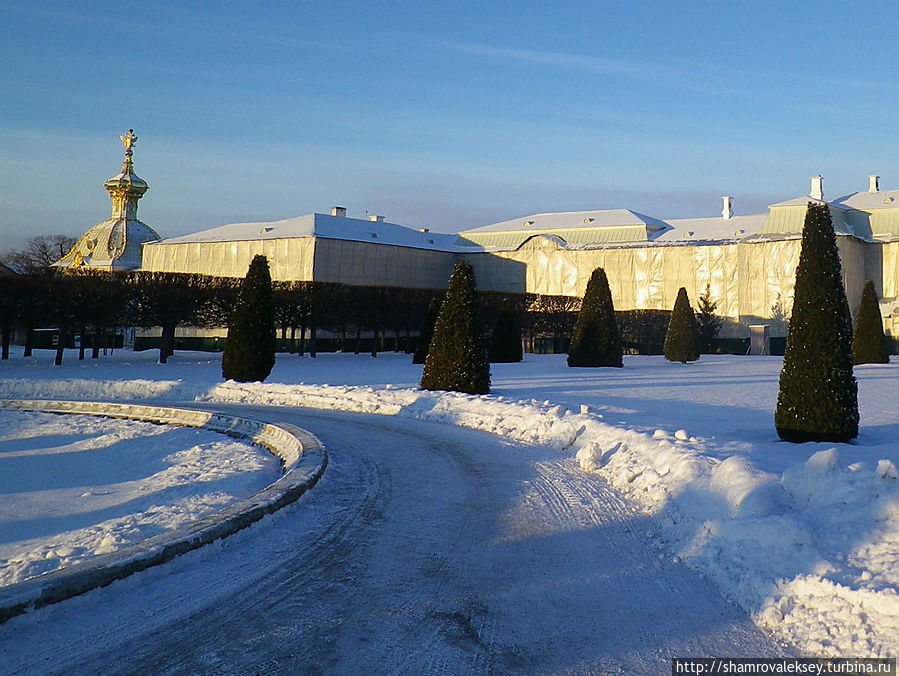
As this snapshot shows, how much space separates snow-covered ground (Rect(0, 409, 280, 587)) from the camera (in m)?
6.28

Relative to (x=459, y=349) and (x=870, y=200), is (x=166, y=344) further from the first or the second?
(x=870, y=200)

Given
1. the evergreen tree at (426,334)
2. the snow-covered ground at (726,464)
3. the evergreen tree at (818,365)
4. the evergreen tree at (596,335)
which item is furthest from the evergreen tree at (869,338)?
the evergreen tree at (818,365)

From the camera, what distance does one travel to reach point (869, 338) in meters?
33.2

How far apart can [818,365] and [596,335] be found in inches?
755

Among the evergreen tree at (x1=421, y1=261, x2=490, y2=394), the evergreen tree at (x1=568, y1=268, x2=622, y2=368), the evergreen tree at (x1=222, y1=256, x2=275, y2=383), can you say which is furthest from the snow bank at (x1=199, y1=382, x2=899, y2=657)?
the evergreen tree at (x1=568, y1=268, x2=622, y2=368)

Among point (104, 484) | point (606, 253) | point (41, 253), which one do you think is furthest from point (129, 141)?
point (104, 484)

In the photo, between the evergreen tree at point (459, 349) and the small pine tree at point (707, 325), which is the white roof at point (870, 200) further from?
the evergreen tree at point (459, 349)

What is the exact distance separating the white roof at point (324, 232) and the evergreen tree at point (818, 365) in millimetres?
48534

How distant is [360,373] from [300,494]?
65.8ft

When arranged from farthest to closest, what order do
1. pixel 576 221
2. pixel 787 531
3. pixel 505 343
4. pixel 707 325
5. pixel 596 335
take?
1. pixel 576 221
2. pixel 707 325
3. pixel 505 343
4. pixel 596 335
5. pixel 787 531

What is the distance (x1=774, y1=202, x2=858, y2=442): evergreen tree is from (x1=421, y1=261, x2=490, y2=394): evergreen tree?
8.32 m

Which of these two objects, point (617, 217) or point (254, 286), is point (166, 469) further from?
point (617, 217)

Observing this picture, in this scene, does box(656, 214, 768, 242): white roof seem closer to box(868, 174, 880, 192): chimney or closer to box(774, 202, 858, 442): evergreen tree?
box(868, 174, 880, 192): chimney

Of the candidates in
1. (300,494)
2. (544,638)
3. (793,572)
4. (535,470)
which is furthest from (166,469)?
(793,572)
